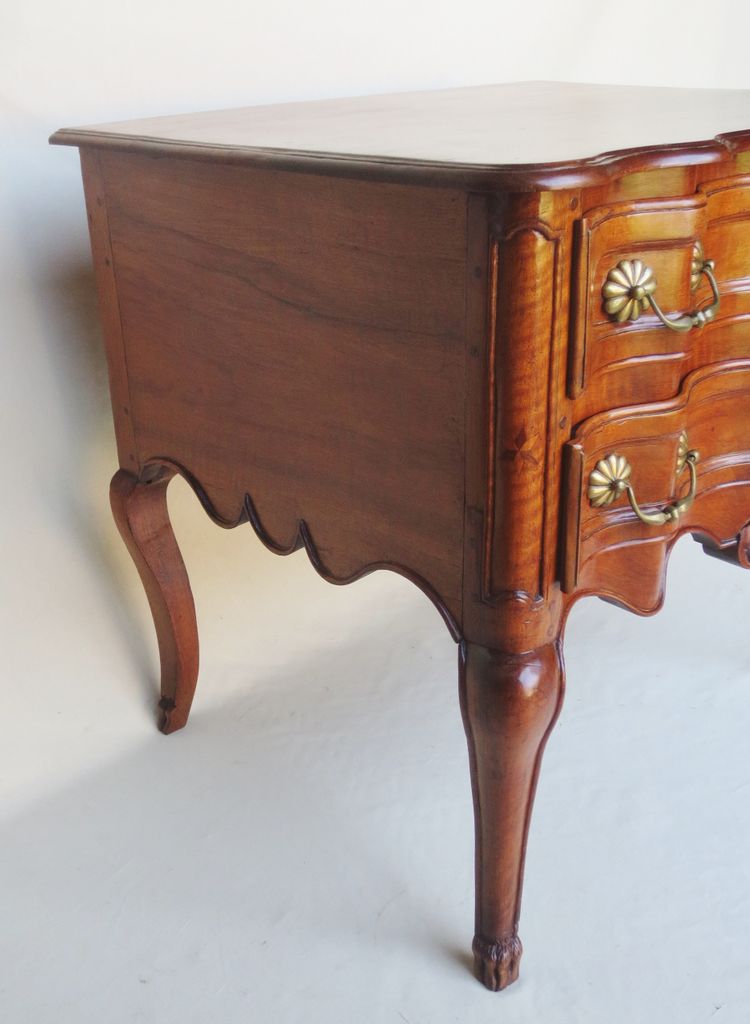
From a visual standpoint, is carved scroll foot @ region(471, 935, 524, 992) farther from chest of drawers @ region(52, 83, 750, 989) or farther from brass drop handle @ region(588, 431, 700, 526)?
brass drop handle @ region(588, 431, 700, 526)

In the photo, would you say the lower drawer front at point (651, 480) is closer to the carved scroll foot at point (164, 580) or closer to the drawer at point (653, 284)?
the drawer at point (653, 284)

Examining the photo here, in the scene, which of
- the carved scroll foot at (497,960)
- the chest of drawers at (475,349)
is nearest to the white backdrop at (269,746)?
the carved scroll foot at (497,960)

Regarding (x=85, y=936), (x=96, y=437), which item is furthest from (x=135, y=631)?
(x=85, y=936)

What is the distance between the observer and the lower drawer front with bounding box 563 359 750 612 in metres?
0.97

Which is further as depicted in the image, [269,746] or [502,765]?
→ [269,746]

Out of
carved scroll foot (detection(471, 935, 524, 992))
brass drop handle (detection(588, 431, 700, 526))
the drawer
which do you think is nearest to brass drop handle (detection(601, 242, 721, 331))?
the drawer

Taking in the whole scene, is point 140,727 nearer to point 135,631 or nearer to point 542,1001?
point 135,631

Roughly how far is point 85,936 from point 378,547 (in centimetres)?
52

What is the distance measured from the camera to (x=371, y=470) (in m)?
A: 1.02

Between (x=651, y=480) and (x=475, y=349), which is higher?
(x=475, y=349)

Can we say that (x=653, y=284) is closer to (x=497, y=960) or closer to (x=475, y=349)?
(x=475, y=349)

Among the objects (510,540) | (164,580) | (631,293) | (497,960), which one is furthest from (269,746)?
(631,293)

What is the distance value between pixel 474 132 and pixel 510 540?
38 centimetres

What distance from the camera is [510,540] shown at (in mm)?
924
